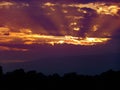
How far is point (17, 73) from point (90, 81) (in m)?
16.4

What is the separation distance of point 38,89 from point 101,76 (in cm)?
1679

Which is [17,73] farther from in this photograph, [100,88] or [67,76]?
[100,88]

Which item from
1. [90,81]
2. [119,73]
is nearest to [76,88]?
[90,81]

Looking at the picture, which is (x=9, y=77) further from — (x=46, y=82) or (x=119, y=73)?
(x=119, y=73)

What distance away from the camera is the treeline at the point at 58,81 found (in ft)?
405

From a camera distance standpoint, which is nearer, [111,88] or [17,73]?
[111,88]

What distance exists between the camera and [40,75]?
13588 centimetres

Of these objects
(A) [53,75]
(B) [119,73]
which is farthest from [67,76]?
(B) [119,73]

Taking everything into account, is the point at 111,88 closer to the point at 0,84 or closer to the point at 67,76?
the point at 67,76

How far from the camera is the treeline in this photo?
124 metres

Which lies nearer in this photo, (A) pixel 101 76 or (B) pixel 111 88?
(B) pixel 111 88

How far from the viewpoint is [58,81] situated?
5049 inches

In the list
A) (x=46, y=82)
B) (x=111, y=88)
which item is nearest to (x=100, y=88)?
(x=111, y=88)

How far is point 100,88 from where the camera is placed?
12200 centimetres
